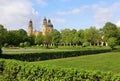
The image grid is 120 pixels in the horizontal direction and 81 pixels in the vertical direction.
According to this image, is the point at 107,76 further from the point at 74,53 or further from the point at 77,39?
the point at 77,39

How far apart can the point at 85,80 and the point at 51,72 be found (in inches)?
A: 81.1

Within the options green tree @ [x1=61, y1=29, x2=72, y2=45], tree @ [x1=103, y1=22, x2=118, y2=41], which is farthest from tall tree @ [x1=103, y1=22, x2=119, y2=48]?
green tree @ [x1=61, y1=29, x2=72, y2=45]

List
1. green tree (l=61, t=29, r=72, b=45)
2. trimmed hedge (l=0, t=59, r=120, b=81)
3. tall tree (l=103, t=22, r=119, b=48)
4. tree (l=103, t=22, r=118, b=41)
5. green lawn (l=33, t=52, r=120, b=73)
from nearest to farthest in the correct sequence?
trimmed hedge (l=0, t=59, r=120, b=81)
green lawn (l=33, t=52, r=120, b=73)
tall tree (l=103, t=22, r=119, b=48)
tree (l=103, t=22, r=118, b=41)
green tree (l=61, t=29, r=72, b=45)

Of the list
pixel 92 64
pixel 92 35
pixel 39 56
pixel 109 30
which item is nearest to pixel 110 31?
pixel 109 30

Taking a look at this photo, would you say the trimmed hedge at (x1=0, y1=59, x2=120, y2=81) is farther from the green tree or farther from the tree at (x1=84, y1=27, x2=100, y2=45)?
the green tree

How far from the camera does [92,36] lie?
105625 mm

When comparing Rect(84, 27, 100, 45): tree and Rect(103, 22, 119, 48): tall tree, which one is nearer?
Rect(103, 22, 119, 48): tall tree

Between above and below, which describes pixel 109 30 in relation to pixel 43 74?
above

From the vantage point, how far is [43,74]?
38.3 feet

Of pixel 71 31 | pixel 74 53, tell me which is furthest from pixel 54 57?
pixel 71 31

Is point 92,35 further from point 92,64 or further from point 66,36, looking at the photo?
point 92,64

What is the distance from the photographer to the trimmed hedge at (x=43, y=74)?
31.0 ft

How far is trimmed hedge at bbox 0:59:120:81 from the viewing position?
9461 mm

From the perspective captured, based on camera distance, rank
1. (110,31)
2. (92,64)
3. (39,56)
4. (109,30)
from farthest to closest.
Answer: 1. (109,30)
2. (110,31)
3. (39,56)
4. (92,64)
